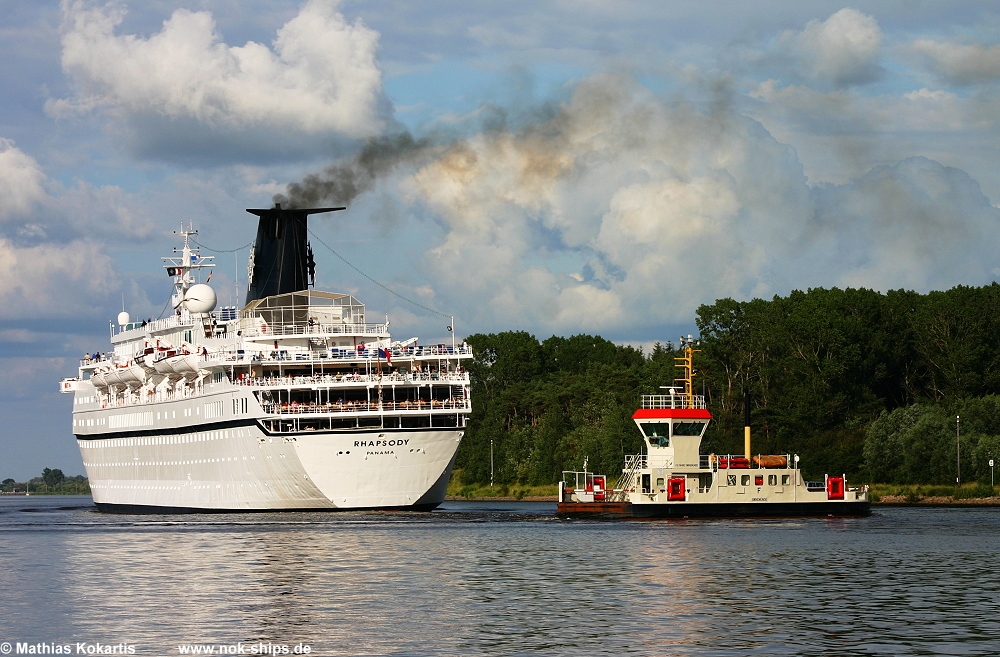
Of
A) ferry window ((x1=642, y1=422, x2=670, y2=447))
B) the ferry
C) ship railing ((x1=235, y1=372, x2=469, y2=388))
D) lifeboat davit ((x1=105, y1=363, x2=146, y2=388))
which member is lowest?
the ferry

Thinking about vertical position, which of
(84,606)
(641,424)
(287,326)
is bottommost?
(84,606)

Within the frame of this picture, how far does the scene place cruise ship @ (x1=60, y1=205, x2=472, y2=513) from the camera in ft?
325

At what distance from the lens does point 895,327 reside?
518 ft

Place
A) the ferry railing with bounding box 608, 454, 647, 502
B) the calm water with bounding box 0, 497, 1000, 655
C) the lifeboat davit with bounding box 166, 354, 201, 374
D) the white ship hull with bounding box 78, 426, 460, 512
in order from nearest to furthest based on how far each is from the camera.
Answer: the calm water with bounding box 0, 497, 1000, 655
the ferry railing with bounding box 608, 454, 647, 502
the white ship hull with bounding box 78, 426, 460, 512
the lifeboat davit with bounding box 166, 354, 201, 374

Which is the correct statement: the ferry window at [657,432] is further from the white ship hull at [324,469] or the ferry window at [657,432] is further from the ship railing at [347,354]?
the ship railing at [347,354]

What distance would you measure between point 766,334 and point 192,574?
10331 cm

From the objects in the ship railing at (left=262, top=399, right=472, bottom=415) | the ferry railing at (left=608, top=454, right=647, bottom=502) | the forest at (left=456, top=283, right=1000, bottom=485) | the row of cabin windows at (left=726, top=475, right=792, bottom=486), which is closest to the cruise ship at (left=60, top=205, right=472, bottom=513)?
the ship railing at (left=262, top=399, right=472, bottom=415)

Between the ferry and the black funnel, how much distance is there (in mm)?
35141

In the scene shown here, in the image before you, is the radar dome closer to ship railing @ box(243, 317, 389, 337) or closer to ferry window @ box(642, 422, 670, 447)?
ship railing @ box(243, 317, 389, 337)

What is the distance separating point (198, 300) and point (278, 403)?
1252 inches

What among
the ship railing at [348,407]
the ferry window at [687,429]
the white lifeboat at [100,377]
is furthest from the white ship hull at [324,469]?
the white lifeboat at [100,377]

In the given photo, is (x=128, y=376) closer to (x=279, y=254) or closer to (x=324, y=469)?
(x=279, y=254)

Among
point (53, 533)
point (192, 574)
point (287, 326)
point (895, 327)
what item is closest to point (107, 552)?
point (192, 574)

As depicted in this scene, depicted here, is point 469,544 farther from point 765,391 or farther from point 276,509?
point 765,391
